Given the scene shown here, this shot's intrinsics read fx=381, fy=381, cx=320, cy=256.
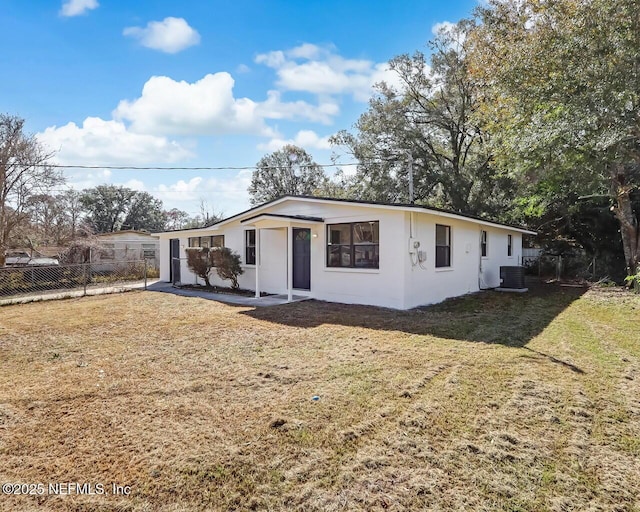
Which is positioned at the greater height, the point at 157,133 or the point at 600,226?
the point at 157,133

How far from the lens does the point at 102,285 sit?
46.3 ft

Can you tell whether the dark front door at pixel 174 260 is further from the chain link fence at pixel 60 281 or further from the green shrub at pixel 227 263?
the green shrub at pixel 227 263

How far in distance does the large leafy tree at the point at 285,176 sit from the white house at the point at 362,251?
2500 centimetres

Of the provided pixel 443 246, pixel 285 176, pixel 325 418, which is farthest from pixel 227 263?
pixel 285 176

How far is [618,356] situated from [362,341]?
135 inches

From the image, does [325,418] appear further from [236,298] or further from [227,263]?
[227,263]

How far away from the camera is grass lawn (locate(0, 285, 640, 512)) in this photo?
235cm

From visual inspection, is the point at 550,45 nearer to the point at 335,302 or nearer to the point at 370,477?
the point at 335,302

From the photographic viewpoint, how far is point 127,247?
21.4m

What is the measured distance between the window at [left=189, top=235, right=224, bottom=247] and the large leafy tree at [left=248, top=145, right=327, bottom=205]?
2272cm

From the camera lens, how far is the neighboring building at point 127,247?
19.4 m

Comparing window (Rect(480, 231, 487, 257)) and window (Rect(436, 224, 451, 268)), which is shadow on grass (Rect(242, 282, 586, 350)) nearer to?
window (Rect(436, 224, 451, 268))

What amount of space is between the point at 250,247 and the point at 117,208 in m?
34.0

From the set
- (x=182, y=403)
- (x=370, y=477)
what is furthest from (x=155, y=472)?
(x=370, y=477)
